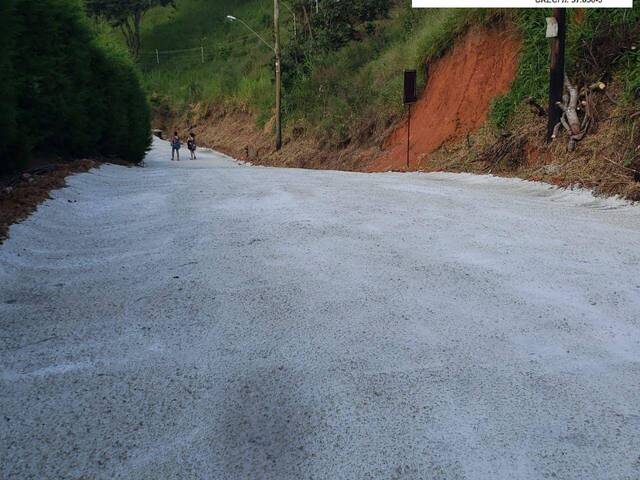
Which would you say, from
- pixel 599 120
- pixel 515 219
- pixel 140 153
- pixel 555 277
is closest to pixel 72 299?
pixel 555 277

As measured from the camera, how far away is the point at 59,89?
467 inches

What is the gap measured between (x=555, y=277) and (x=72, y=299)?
3.67 metres

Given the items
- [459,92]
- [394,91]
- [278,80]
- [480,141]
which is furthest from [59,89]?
[278,80]

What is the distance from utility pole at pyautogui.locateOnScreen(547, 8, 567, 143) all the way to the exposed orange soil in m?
4.54

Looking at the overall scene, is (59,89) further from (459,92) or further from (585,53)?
(459,92)

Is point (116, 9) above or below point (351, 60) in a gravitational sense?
above

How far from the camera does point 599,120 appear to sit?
37.1ft

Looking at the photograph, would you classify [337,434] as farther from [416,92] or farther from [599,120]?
[416,92]

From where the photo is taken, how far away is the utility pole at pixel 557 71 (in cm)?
1173

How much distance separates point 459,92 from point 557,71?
22.1 ft

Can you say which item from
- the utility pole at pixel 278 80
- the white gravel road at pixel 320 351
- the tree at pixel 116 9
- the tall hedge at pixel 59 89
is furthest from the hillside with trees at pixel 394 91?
the tall hedge at pixel 59 89

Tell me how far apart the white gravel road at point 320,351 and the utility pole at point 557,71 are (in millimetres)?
6374

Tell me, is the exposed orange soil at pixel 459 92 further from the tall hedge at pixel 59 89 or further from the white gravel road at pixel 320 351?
the white gravel road at pixel 320 351

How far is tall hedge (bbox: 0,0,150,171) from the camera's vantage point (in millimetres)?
9000
